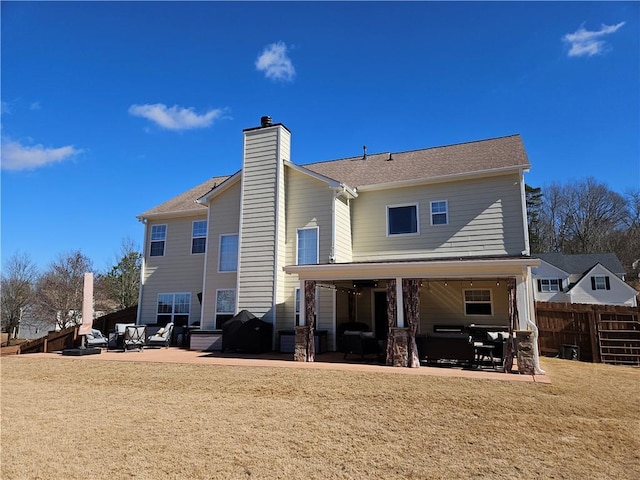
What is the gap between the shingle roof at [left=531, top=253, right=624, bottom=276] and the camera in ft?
114

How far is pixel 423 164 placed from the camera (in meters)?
15.6

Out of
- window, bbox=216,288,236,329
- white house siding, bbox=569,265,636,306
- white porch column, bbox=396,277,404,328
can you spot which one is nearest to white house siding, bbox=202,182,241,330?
window, bbox=216,288,236,329

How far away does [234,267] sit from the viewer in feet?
51.9

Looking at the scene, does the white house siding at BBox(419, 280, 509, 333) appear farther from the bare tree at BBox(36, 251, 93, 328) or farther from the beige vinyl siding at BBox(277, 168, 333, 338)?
the bare tree at BBox(36, 251, 93, 328)

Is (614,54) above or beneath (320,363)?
above

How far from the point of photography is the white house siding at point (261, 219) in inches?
567

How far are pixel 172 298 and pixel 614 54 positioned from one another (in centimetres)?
1880

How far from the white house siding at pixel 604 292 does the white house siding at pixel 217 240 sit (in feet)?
105

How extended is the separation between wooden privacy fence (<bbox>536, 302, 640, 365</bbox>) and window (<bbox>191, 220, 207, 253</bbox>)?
44.9 feet

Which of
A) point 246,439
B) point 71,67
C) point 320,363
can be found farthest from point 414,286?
point 71,67

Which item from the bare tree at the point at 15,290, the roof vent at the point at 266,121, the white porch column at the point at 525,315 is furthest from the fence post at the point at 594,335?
the bare tree at the point at 15,290

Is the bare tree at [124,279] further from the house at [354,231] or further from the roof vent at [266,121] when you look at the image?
the roof vent at [266,121]

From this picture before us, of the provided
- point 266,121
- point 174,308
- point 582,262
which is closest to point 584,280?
point 582,262

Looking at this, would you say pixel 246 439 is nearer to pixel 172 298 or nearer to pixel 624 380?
pixel 624 380
